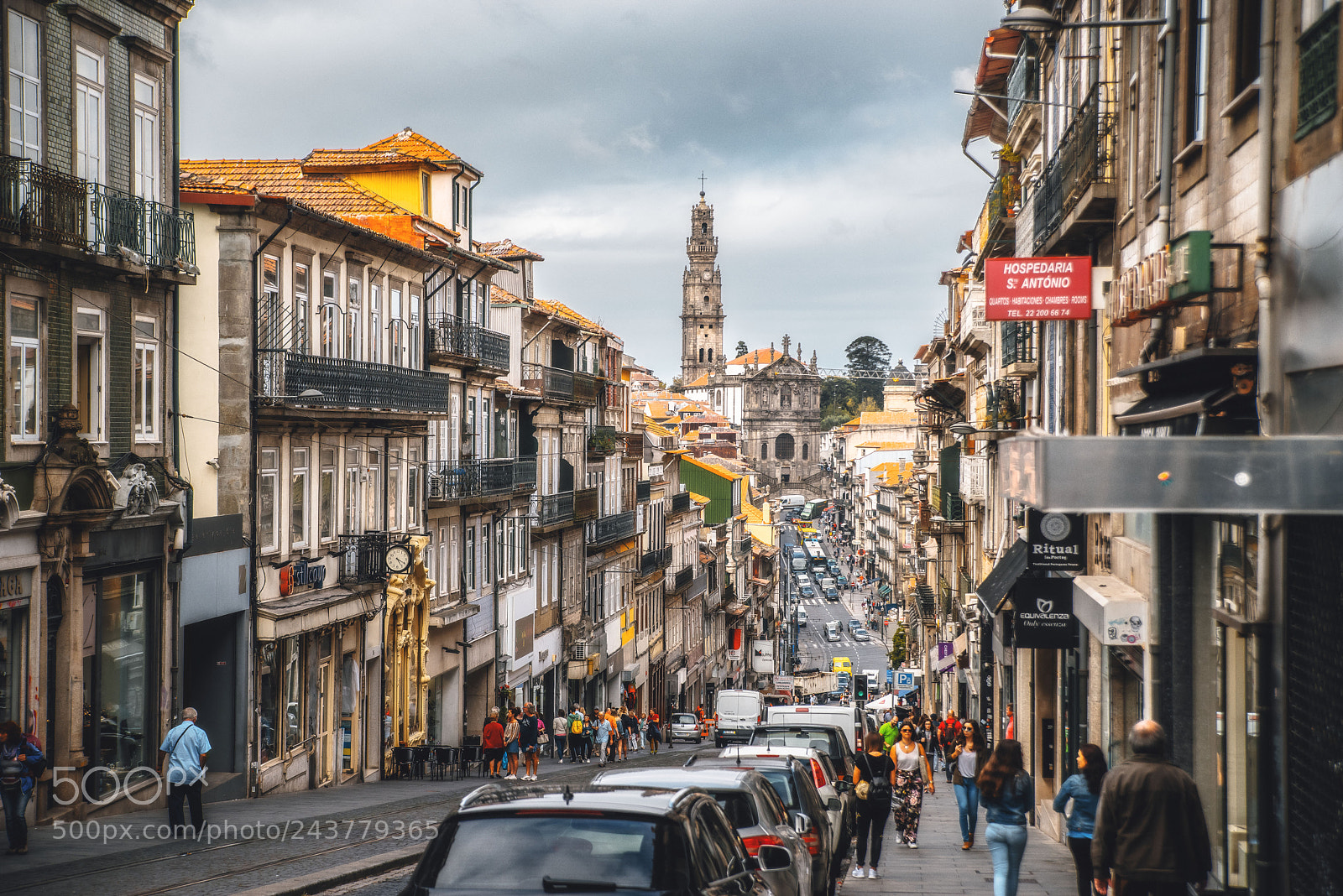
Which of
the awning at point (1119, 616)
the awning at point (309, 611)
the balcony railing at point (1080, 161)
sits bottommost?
the awning at point (309, 611)

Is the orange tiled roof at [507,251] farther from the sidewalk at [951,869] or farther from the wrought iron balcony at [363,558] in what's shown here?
the sidewalk at [951,869]

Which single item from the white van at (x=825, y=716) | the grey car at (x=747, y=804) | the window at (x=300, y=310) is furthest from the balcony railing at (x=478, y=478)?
the grey car at (x=747, y=804)

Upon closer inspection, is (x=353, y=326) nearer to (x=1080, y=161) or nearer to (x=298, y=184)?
(x=298, y=184)

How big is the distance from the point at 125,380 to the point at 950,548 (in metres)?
32.9

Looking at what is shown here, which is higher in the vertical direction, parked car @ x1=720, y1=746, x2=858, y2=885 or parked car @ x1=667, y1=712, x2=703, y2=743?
parked car @ x1=720, y1=746, x2=858, y2=885

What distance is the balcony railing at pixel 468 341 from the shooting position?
110 feet

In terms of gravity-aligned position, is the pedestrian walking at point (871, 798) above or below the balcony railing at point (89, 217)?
below

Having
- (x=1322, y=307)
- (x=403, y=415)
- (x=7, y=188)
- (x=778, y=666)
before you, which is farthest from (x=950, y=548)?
(x=778, y=666)

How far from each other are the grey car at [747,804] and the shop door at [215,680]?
1421 centimetres

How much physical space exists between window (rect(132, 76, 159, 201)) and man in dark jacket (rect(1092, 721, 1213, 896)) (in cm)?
1576

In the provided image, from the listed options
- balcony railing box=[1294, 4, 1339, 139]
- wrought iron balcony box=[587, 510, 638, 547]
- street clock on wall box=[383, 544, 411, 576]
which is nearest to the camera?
balcony railing box=[1294, 4, 1339, 139]

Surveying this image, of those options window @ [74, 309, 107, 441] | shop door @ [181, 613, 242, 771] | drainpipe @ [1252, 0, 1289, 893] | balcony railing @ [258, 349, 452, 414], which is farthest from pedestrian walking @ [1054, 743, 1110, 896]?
balcony railing @ [258, 349, 452, 414]

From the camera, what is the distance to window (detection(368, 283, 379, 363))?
1166 inches

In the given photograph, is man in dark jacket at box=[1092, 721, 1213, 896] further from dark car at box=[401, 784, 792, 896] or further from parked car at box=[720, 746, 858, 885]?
parked car at box=[720, 746, 858, 885]
